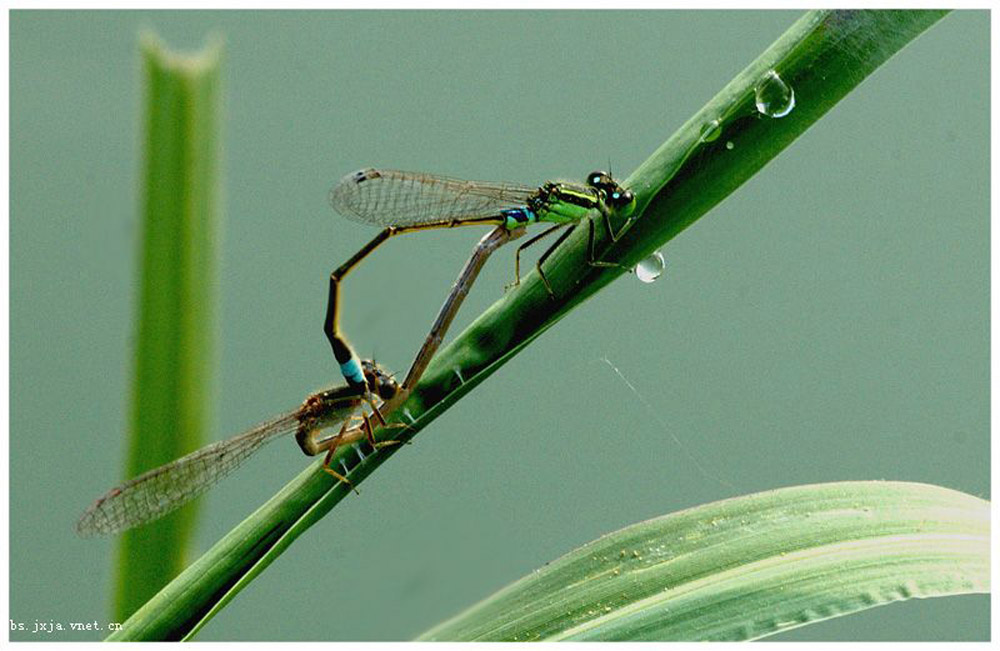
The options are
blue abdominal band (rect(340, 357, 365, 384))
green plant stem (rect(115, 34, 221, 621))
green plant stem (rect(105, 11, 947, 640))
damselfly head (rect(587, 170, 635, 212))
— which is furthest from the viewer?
Result: blue abdominal band (rect(340, 357, 365, 384))

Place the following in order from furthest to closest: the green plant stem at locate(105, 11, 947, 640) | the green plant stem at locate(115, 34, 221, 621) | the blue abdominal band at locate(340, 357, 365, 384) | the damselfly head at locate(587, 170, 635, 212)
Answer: the blue abdominal band at locate(340, 357, 365, 384) < the green plant stem at locate(115, 34, 221, 621) < the damselfly head at locate(587, 170, 635, 212) < the green plant stem at locate(105, 11, 947, 640)

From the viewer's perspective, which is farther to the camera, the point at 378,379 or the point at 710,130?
the point at 378,379

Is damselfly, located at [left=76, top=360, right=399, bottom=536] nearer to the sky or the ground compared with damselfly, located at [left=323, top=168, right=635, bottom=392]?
nearer to the ground

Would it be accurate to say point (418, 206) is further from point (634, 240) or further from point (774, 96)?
point (774, 96)

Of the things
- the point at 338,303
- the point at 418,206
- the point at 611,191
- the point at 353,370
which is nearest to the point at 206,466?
the point at 353,370

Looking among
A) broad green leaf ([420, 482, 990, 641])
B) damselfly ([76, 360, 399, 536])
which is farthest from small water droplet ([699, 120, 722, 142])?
damselfly ([76, 360, 399, 536])

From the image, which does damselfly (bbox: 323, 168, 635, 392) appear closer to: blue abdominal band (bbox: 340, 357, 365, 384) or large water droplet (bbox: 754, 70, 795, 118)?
blue abdominal band (bbox: 340, 357, 365, 384)

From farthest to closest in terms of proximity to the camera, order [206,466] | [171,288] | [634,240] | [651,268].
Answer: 1. [206,466]
2. [171,288]
3. [651,268]
4. [634,240]
